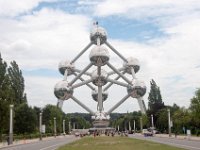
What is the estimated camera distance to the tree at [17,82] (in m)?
101

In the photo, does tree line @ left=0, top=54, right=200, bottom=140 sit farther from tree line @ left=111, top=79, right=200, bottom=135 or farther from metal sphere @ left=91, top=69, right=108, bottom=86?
metal sphere @ left=91, top=69, right=108, bottom=86

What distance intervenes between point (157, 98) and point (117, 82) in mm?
17419

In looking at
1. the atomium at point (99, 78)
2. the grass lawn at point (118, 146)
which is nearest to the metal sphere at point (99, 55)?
the atomium at point (99, 78)

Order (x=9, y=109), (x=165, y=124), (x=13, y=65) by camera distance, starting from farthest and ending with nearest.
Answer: (x=165, y=124) < (x=13, y=65) < (x=9, y=109)

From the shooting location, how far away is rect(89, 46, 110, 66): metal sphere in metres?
132

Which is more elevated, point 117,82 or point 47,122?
point 117,82

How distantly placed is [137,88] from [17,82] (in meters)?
45.7

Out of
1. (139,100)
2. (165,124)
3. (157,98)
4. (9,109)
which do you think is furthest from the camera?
(139,100)

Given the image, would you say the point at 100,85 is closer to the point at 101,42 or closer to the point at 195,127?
the point at 101,42

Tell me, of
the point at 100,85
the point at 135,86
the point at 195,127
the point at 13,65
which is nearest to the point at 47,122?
the point at 100,85

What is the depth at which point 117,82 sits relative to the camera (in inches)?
5443

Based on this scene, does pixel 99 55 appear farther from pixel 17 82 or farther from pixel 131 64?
pixel 17 82

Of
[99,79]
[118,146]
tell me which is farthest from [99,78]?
[118,146]

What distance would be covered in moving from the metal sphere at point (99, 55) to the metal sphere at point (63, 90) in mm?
10552
